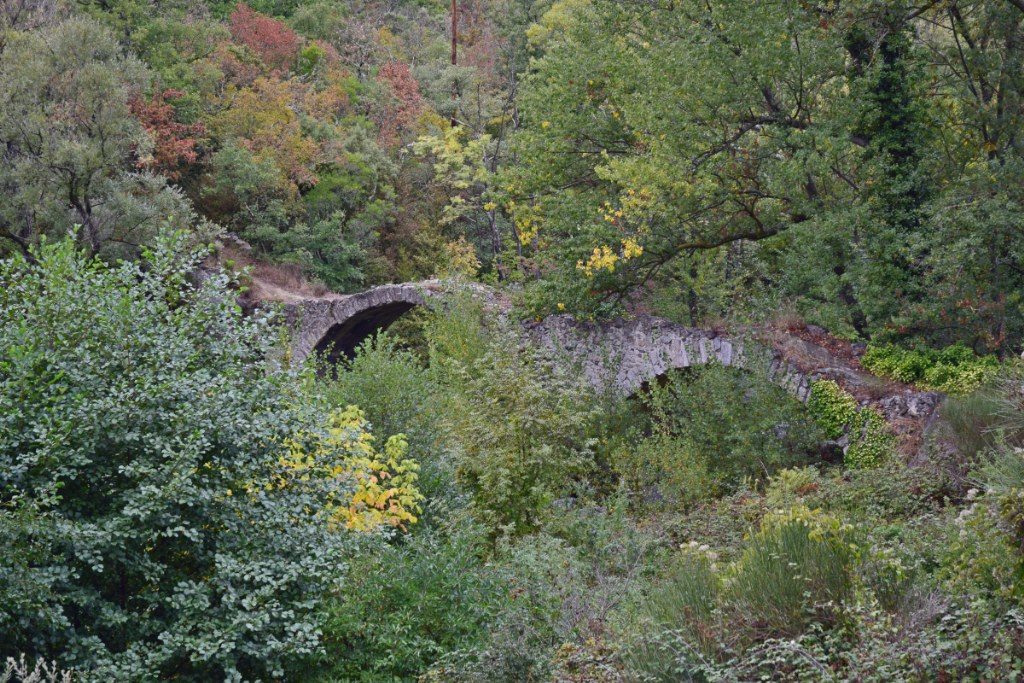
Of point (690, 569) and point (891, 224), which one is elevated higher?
point (891, 224)

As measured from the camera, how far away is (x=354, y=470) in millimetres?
7484

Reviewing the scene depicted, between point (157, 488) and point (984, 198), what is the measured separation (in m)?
9.54

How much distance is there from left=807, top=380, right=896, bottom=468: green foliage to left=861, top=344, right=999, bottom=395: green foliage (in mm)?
620

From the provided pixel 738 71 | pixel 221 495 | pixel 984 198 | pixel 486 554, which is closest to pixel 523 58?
pixel 738 71

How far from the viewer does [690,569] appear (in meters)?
6.16

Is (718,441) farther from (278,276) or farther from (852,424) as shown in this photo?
(278,276)

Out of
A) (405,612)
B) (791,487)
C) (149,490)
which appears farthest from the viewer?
(791,487)

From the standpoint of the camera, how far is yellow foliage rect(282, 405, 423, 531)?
6.58 m

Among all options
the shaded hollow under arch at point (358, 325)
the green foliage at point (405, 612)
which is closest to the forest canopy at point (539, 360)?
the green foliage at point (405, 612)

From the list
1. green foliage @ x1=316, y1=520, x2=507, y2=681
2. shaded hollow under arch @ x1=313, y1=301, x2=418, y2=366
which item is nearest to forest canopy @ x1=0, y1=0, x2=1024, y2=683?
green foliage @ x1=316, y1=520, x2=507, y2=681

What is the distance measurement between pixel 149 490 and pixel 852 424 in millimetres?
8911

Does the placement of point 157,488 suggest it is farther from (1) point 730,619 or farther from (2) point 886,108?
(2) point 886,108

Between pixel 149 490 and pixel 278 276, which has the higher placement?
pixel 278 276

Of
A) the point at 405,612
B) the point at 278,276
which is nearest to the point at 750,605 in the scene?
the point at 405,612
